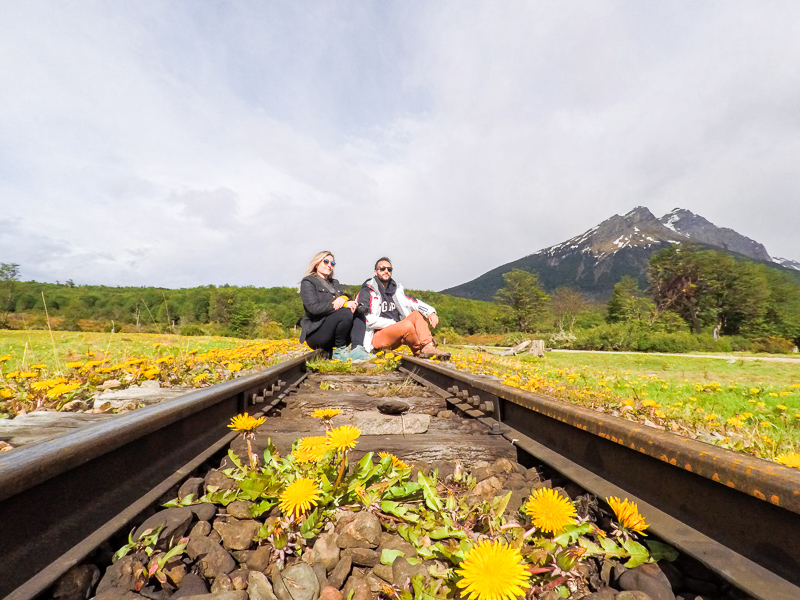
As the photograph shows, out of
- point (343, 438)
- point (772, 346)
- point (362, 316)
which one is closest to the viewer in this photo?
point (343, 438)

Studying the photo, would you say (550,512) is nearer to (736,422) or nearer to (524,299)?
(736,422)

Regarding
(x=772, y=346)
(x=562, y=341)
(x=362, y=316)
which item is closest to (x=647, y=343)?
(x=562, y=341)

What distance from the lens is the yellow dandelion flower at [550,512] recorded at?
102 centimetres

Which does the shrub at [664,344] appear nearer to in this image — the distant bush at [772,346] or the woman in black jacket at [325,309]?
the distant bush at [772,346]

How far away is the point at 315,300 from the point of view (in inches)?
233

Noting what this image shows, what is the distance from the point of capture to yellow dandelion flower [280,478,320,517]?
110cm

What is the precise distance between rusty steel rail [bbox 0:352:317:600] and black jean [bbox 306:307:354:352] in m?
4.49

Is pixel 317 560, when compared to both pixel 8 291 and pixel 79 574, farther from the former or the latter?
pixel 8 291

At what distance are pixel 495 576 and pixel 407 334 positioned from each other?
587cm

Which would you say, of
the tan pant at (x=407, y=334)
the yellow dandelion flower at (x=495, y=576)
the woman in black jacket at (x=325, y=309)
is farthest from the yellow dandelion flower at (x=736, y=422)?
the woman in black jacket at (x=325, y=309)

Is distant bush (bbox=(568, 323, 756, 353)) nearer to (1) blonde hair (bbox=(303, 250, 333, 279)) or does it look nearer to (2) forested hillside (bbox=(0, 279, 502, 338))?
(1) blonde hair (bbox=(303, 250, 333, 279))

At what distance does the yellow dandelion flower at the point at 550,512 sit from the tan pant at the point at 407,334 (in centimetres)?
542

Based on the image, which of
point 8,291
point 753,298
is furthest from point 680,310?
point 8,291

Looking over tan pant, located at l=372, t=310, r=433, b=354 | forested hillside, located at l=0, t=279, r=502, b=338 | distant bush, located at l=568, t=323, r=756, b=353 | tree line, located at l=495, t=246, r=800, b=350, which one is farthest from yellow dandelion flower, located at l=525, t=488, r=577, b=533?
forested hillside, located at l=0, t=279, r=502, b=338
